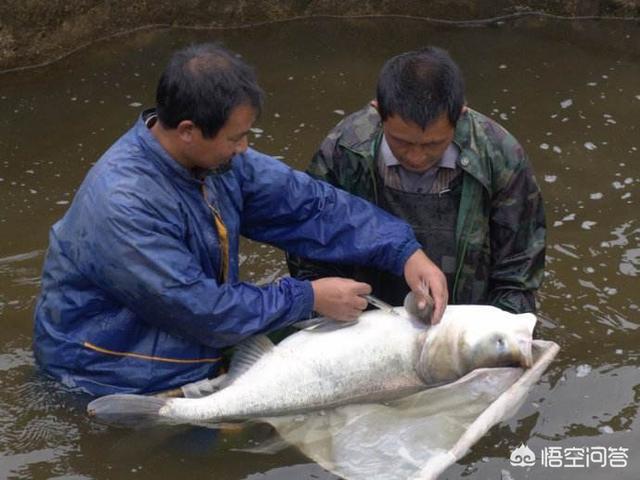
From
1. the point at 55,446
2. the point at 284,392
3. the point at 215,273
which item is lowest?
the point at 55,446

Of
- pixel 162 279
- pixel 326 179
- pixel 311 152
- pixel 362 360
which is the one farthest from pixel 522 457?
pixel 311 152

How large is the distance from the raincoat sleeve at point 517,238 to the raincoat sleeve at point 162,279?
114cm

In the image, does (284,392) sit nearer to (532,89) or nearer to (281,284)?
(281,284)

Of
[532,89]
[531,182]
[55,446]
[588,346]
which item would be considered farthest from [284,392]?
[532,89]

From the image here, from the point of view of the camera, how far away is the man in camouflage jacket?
481cm

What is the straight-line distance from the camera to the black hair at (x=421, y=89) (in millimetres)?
4379

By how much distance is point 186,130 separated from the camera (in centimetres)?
420

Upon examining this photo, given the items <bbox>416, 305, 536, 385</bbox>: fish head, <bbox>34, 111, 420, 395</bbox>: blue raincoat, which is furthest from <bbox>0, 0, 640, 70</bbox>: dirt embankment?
<bbox>416, 305, 536, 385</bbox>: fish head

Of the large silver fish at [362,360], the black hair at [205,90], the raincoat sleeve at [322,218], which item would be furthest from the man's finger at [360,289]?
the black hair at [205,90]

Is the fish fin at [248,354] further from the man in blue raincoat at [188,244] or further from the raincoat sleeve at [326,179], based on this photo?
the raincoat sleeve at [326,179]

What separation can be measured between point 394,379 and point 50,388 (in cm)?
158

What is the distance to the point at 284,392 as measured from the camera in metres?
4.54

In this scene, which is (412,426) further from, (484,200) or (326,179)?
(326,179)

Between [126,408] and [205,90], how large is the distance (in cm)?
134
